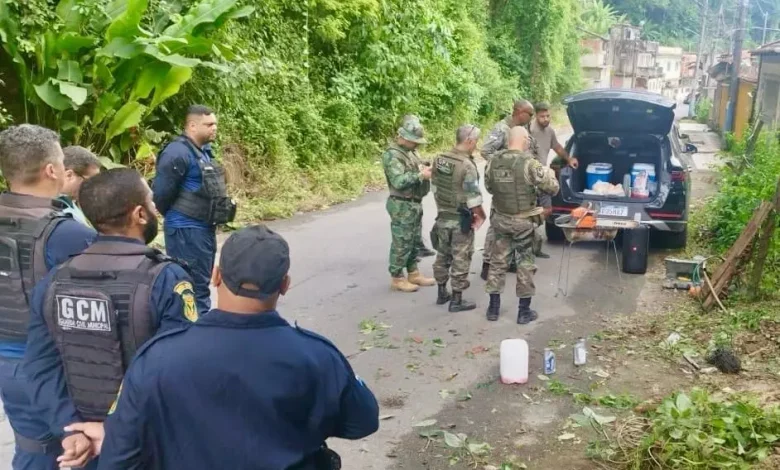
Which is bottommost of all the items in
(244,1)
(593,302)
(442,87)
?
(593,302)

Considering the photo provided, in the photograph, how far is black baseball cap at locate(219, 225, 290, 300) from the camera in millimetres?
1959

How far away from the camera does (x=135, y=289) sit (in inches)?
93.1

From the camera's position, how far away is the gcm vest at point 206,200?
5.05 m

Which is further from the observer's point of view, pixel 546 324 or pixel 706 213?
pixel 706 213

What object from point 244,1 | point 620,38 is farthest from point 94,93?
point 620,38

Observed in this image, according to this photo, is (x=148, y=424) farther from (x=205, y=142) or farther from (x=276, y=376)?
(x=205, y=142)

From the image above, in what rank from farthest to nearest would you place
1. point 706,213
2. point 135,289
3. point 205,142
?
point 706,213 < point 205,142 < point 135,289

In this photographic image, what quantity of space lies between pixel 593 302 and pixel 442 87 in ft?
36.8

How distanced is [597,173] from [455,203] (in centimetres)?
305

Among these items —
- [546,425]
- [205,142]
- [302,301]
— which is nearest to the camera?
[546,425]

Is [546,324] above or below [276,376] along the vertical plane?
below

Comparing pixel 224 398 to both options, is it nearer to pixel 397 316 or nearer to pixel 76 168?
pixel 76 168

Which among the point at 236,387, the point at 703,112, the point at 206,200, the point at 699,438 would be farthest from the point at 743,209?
the point at 703,112

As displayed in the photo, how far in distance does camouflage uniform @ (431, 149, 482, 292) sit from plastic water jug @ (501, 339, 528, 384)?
1.49 metres
